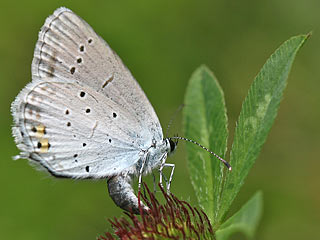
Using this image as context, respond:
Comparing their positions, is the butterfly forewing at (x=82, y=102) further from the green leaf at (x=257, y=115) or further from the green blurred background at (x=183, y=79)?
the green blurred background at (x=183, y=79)

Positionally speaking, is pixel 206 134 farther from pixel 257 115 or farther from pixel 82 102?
pixel 82 102

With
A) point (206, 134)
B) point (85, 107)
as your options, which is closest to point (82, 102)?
point (85, 107)

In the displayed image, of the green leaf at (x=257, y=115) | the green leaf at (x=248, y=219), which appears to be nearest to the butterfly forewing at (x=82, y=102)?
the green leaf at (x=257, y=115)

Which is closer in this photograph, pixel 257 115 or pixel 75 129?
pixel 257 115

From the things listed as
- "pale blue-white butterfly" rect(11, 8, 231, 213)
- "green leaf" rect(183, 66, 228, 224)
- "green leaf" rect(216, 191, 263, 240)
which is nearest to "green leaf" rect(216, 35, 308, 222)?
"green leaf" rect(183, 66, 228, 224)

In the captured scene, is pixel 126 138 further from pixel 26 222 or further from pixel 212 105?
pixel 26 222

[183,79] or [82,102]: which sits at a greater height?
[82,102]
